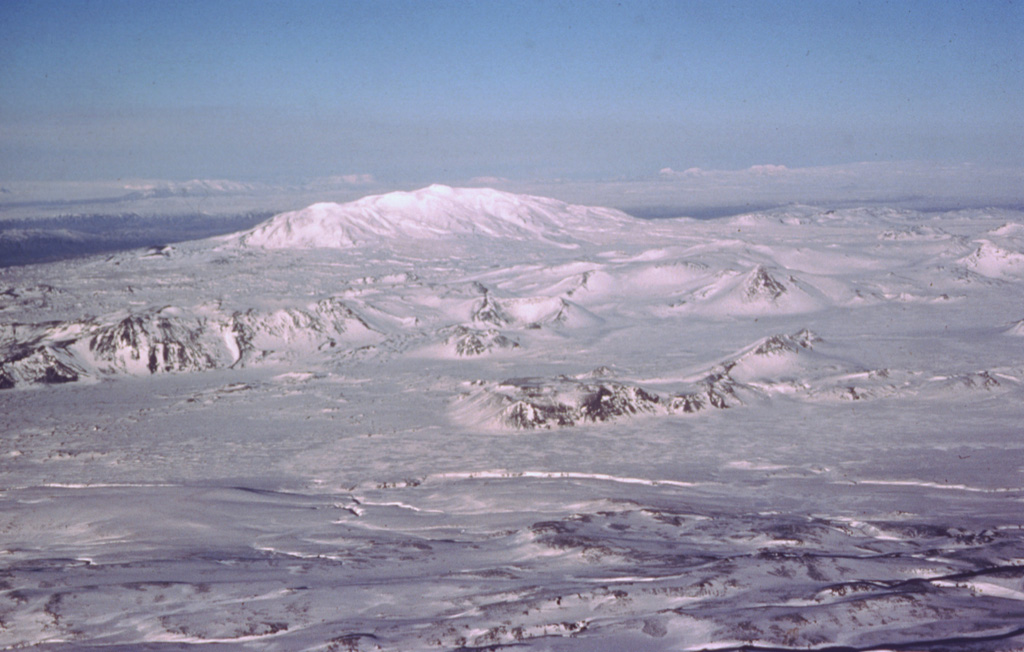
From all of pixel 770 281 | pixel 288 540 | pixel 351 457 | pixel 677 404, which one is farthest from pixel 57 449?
pixel 770 281

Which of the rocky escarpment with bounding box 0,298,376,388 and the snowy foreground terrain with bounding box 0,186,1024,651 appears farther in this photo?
the rocky escarpment with bounding box 0,298,376,388

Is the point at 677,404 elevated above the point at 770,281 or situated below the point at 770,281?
below

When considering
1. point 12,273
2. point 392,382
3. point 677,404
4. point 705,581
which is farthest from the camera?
point 12,273

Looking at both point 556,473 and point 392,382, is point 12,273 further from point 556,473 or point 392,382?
point 556,473

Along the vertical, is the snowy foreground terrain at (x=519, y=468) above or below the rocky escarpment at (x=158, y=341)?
below

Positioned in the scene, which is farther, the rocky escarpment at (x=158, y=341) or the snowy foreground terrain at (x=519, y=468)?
the rocky escarpment at (x=158, y=341)

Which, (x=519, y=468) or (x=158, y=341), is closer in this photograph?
(x=519, y=468)

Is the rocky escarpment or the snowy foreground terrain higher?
the rocky escarpment

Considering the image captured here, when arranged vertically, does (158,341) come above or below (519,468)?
above
